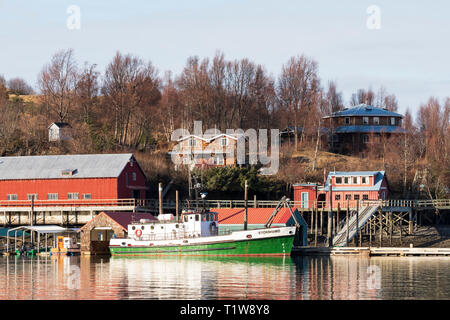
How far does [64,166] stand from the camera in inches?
3440

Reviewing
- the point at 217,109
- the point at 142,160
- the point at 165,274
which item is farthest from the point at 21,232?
the point at 217,109

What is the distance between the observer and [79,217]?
84688 millimetres

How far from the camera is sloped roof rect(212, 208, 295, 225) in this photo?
75.4m

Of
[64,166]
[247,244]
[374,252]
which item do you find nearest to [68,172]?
[64,166]

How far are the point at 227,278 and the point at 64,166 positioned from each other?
41.1 m

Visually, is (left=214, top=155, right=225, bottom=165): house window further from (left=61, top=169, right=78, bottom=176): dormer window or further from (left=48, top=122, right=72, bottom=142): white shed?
(left=61, top=169, right=78, bottom=176): dormer window

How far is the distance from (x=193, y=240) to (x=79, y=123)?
181 feet

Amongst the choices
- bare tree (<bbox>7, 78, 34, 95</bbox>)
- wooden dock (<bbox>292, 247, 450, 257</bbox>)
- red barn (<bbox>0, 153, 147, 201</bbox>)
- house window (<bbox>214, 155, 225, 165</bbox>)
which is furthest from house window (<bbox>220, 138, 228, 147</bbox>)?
bare tree (<bbox>7, 78, 34, 95</bbox>)

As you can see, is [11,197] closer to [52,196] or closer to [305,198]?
[52,196]

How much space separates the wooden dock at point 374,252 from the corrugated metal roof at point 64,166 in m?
23.9

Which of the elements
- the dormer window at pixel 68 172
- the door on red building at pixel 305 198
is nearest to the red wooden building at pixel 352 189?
the door on red building at pixel 305 198

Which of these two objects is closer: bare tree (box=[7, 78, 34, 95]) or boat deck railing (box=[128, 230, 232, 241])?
boat deck railing (box=[128, 230, 232, 241])

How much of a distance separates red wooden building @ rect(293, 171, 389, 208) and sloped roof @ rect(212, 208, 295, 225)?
33.9 feet

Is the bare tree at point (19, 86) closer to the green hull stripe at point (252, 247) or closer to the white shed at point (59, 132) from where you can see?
the white shed at point (59, 132)
